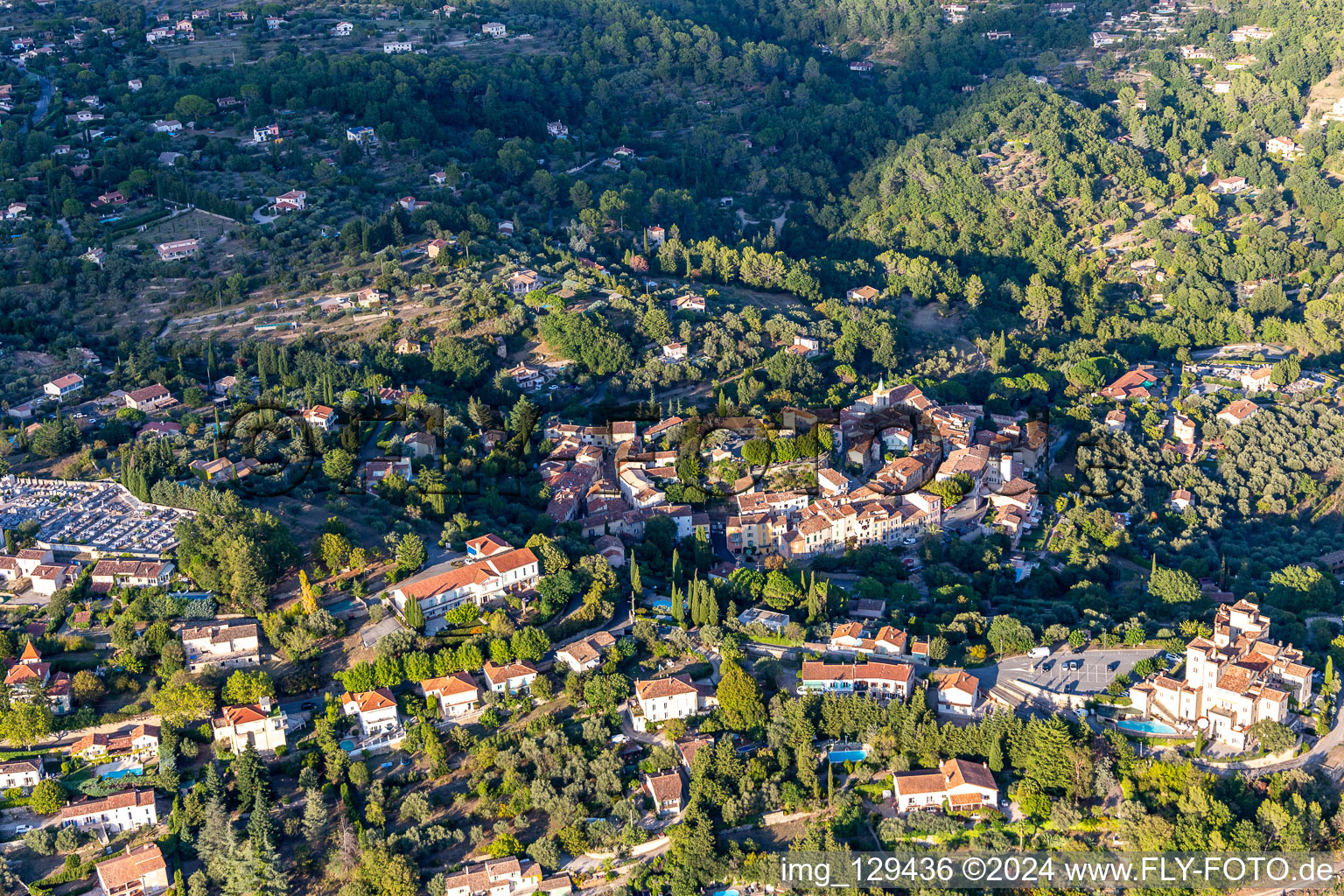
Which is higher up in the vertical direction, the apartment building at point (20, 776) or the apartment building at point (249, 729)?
the apartment building at point (249, 729)

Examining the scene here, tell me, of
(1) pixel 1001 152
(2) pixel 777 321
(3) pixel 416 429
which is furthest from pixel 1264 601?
(1) pixel 1001 152

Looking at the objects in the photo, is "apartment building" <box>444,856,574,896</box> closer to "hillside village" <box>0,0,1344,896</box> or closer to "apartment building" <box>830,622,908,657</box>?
"hillside village" <box>0,0,1344,896</box>

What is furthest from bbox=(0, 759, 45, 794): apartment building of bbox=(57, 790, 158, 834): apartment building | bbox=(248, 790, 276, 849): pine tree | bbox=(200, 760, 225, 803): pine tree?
bbox=(248, 790, 276, 849): pine tree

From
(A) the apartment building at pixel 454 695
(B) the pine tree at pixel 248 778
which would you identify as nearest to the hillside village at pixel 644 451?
(A) the apartment building at pixel 454 695

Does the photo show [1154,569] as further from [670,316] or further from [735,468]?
[670,316]

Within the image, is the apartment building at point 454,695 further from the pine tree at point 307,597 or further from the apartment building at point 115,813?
the apartment building at point 115,813

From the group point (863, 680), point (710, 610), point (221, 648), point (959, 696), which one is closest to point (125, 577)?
point (221, 648)
